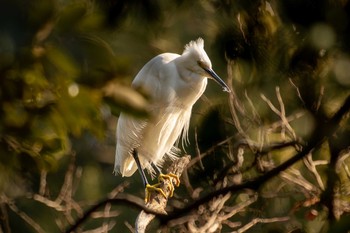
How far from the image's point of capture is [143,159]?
12.0 ft

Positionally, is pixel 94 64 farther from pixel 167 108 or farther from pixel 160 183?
pixel 167 108

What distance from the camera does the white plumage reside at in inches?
132

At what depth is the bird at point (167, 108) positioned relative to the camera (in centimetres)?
336

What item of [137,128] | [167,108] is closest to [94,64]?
[167,108]

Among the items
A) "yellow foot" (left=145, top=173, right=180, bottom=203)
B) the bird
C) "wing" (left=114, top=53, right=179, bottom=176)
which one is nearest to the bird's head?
Answer: the bird

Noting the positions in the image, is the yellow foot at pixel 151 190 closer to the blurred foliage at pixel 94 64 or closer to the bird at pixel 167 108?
the bird at pixel 167 108

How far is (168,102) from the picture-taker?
335 cm

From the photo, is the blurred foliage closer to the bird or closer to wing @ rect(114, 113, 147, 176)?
the bird

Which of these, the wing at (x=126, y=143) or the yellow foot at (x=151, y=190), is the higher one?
the yellow foot at (x=151, y=190)

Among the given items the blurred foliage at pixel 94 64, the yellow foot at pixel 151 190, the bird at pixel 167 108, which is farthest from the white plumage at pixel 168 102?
the blurred foliage at pixel 94 64

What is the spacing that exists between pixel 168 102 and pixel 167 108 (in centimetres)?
4

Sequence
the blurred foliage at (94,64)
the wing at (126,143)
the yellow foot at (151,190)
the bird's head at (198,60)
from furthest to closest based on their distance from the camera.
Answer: the wing at (126,143) < the bird's head at (198,60) < the yellow foot at (151,190) < the blurred foliage at (94,64)

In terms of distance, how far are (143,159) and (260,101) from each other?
76cm

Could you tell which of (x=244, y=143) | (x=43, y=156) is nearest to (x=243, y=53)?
(x=244, y=143)
